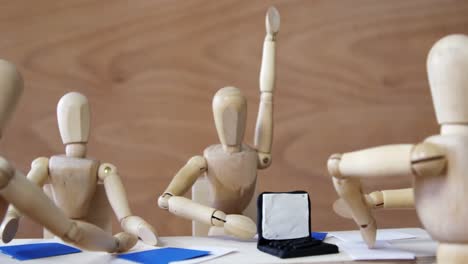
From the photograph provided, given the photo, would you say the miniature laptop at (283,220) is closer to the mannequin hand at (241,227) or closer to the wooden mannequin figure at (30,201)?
the mannequin hand at (241,227)

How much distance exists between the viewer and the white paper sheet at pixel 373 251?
688 millimetres

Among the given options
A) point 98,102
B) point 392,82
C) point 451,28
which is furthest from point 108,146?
point 451,28

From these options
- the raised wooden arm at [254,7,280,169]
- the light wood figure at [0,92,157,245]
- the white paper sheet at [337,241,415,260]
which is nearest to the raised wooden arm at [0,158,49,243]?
the light wood figure at [0,92,157,245]

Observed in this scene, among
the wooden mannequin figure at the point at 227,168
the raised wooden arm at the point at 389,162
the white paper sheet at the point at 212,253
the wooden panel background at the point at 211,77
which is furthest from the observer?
the wooden panel background at the point at 211,77

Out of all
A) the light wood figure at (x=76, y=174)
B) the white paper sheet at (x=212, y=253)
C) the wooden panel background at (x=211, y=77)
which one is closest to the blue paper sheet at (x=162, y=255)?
the white paper sheet at (x=212, y=253)

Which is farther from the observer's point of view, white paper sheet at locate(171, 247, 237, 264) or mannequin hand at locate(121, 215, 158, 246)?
mannequin hand at locate(121, 215, 158, 246)

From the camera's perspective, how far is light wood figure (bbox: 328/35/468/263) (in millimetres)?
526

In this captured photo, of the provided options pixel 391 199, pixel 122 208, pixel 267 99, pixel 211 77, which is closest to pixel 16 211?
pixel 122 208

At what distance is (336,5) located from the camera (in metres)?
1.48

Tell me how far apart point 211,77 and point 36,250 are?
798mm

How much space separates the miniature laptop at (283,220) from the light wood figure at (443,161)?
0.69 feet

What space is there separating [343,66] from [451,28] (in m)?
0.33

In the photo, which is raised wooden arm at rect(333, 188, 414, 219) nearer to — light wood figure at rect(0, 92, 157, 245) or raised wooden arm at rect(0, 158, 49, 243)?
light wood figure at rect(0, 92, 157, 245)

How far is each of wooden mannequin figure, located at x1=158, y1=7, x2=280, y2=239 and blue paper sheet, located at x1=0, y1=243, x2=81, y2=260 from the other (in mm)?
185
